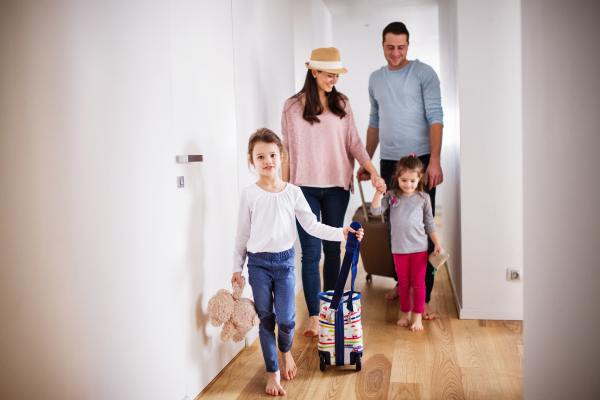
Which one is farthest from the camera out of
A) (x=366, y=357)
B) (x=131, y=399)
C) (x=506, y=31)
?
(x=506, y=31)

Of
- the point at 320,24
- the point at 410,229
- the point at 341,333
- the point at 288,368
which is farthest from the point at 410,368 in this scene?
the point at 320,24

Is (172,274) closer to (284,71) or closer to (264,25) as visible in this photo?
(264,25)

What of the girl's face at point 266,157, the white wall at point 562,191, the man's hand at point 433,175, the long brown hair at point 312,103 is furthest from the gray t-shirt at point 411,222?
the white wall at point 562,191

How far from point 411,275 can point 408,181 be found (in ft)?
1.71

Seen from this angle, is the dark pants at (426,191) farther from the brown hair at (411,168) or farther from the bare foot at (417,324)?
the bare foot at (417,324)

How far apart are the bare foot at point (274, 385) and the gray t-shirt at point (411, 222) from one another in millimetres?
1052

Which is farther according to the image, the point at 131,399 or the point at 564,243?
the point at 131,399

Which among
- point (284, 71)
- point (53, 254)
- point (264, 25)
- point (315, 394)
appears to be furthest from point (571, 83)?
point (284, 71)

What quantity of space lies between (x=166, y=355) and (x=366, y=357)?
38.3 inches

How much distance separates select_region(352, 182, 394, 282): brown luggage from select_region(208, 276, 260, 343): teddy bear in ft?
5.17

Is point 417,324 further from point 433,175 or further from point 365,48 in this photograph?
point 365,48

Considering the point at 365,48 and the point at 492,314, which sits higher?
the point at 365,48

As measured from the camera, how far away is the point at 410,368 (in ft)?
6.82

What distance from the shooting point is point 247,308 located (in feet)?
6.37
